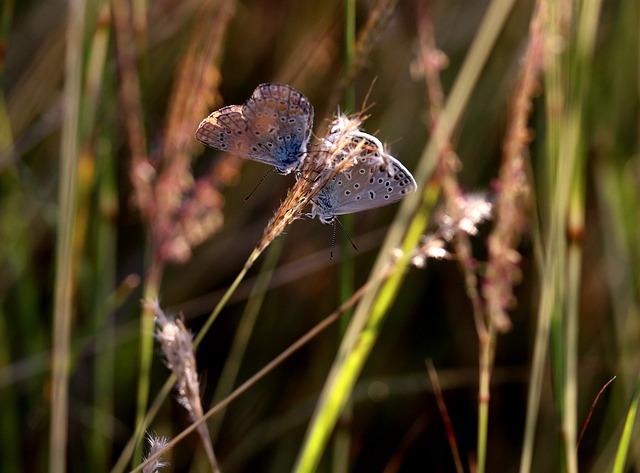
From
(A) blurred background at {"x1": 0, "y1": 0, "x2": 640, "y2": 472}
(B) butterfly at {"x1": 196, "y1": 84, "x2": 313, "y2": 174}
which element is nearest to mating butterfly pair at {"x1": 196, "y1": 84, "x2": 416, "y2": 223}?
(B) butterfly at {"x1": 196, "y1": 84, "x2": 313, "y2": 174}

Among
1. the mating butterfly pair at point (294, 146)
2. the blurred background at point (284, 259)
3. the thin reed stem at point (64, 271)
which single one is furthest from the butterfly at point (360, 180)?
the blurred background at point (284, 259)

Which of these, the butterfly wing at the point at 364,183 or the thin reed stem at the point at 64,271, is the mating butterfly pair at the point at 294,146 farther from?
the thin reed stem at the point at 64,271

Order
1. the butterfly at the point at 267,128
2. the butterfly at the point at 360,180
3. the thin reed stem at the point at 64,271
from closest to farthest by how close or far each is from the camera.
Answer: the butterfly at the point at 360,180 < the butterfly at the point at 267,128 < the thin reed stem at the point at 64,271

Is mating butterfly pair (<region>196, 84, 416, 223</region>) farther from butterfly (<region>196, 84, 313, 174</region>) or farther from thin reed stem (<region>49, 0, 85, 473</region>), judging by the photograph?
thin reed stem (<region>49, 0, 85, 473</region>)

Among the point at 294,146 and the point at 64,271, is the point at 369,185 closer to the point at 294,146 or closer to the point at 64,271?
the point at 294,146

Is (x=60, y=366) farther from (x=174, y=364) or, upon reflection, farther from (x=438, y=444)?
(x=438, y=444)

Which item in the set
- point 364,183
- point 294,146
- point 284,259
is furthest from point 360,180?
point 284,259
